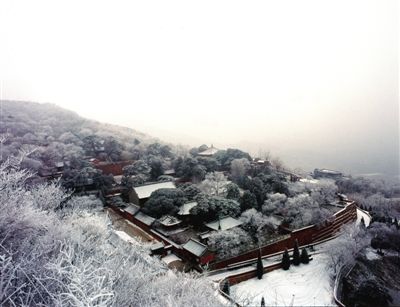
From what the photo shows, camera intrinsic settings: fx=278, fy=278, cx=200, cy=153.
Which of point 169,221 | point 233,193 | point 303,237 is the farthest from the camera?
point 233,193

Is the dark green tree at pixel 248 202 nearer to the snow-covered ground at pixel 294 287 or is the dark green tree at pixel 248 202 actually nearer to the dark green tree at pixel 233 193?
the dark green tree at pixel 233 193

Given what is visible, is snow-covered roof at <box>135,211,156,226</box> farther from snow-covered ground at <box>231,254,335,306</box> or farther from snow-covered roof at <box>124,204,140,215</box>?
snow-covered ground at <box>231,254,335,306</box>

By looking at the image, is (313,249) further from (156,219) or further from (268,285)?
(156,219)

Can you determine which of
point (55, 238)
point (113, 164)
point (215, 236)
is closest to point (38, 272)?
point (55, 238)

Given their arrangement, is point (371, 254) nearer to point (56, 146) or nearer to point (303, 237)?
point (303, 237)

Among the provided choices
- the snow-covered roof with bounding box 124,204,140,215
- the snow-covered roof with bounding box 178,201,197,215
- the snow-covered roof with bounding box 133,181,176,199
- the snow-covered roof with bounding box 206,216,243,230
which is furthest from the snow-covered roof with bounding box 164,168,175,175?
the snow-covered roof with bounding box 206,216,243,230

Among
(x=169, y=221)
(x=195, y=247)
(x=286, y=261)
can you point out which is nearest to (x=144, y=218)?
(x=169, y=221)

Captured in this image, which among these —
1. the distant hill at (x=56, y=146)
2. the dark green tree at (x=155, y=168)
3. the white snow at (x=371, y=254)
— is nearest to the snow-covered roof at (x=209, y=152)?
the distant hill at (x=56, y=146)
